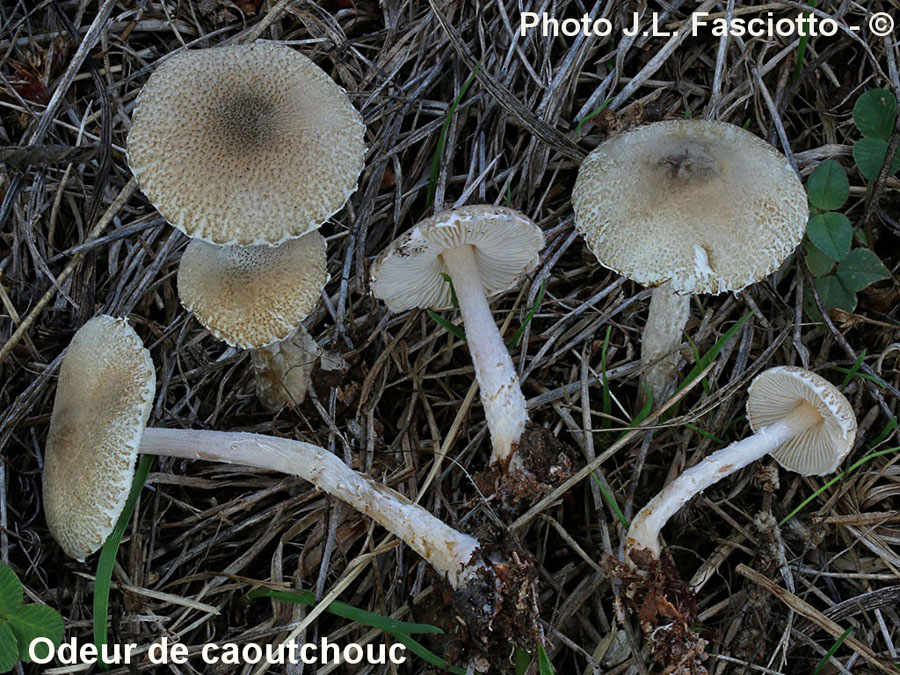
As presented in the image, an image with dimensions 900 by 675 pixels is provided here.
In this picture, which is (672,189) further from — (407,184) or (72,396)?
(72,396)

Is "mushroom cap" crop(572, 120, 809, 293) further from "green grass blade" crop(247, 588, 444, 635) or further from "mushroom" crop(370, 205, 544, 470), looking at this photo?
"green grass blade" crop(247, 588, 444, 635)

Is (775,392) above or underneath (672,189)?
A: underneath

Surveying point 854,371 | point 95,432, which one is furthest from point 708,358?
point 95,432

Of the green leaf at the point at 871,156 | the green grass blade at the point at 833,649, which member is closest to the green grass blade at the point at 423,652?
the green grass blade at the point at 833,649

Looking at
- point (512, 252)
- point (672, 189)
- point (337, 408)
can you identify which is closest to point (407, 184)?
point (512, 252)

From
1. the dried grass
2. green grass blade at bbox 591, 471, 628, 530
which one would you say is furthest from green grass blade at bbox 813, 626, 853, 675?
green grass blade at bbox 591, 471, 628, 530

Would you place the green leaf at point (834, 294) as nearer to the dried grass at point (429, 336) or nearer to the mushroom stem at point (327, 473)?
the dried grass at point (429, 336)

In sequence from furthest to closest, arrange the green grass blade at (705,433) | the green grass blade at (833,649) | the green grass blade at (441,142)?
the green grass blade at (441,142) → the green grass blade at (705,433) → the green grass blade at (833,649)
